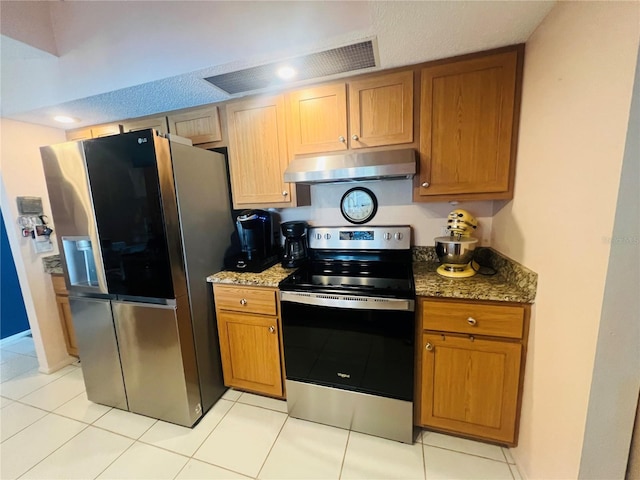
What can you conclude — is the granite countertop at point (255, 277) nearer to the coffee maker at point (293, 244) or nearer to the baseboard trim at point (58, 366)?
the coffee maker at point (293, 244)

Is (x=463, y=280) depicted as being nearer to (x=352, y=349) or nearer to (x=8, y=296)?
(x=352, y=349)

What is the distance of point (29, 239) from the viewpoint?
2.08m

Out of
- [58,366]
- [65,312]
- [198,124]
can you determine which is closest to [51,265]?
[65,312]

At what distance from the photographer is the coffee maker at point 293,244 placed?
71.4 inches

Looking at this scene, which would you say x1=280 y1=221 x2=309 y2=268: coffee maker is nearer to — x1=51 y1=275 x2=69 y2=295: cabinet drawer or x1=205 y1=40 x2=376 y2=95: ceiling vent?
x1=205 y1=40 x2=376 y2=95: ceiling vent

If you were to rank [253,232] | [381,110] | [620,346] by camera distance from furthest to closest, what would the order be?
[253,232] < [381,110] < [620,346]

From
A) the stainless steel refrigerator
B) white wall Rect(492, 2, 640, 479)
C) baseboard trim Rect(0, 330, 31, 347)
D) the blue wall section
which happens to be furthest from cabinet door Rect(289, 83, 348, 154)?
baseboard trim Rect(0, 330, 31, 347)

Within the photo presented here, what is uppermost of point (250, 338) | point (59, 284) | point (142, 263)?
point (142, 263)

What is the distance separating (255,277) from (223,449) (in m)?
1.00

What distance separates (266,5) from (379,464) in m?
2.42

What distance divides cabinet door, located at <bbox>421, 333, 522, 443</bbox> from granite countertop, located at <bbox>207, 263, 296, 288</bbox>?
930 millimetres

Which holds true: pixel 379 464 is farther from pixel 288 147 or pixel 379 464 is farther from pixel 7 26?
pixel 7 26

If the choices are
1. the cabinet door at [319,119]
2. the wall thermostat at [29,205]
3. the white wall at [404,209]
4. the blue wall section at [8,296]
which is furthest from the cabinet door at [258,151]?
the blue wall section at [8,296]

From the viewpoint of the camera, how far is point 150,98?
1.71 m
